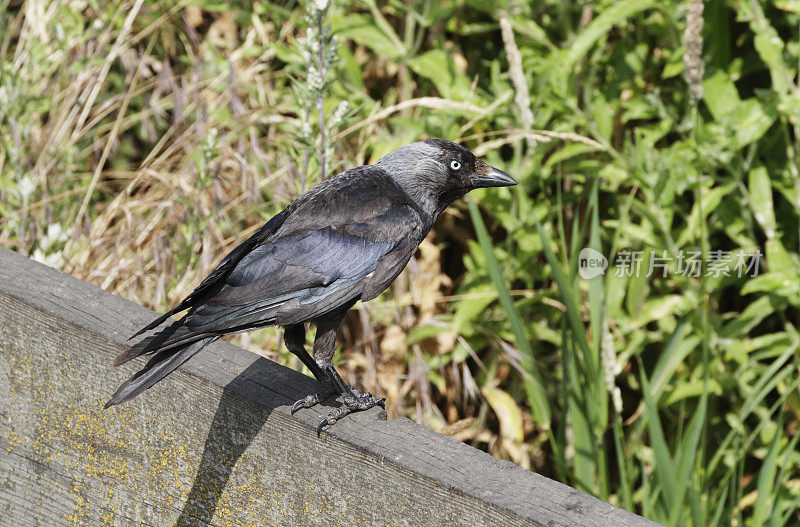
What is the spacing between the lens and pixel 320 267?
2.14 m

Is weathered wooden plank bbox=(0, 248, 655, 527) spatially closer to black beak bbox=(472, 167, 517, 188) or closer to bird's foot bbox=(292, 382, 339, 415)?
bird's foot bbox=(292, 382, 339, 415)

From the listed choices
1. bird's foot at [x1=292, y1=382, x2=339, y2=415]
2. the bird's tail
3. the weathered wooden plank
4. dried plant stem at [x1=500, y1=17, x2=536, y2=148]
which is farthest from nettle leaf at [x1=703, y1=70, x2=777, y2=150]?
the bird's tail

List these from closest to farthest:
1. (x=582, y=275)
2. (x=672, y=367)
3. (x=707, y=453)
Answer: (x=672, y=367), (x=582, y=275), (x=707, y=453)

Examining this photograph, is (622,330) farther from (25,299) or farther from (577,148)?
(25,299)

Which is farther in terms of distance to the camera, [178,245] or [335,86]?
[335,86]

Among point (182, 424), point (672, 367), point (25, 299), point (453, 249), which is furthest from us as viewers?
point (453, 249)

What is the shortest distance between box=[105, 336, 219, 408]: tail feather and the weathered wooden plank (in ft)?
0.14

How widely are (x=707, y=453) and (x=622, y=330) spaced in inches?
25.0

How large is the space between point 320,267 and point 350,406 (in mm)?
411

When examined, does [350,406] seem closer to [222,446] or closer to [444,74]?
[222,446]

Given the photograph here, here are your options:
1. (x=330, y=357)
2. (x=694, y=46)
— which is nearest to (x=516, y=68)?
(x=694, y=46)

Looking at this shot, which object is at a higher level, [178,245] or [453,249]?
[178,245]

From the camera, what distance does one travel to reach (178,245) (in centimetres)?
329

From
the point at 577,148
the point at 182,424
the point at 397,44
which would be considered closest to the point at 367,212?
the point at 182,424
